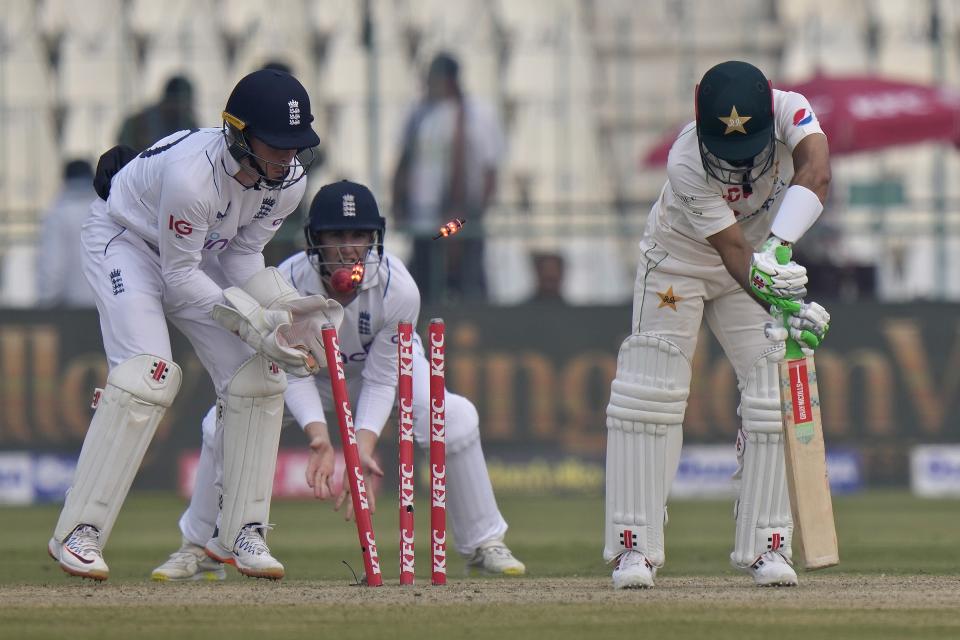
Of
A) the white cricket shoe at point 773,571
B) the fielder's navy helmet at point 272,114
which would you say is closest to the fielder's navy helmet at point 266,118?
the fielder's navy helmet at point 272,114

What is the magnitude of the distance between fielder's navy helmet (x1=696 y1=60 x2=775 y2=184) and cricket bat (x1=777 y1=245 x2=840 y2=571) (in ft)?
2.01

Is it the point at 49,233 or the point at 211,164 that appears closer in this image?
the point at 211,164

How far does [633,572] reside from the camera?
674 centimetres

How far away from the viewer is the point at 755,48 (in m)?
15.8

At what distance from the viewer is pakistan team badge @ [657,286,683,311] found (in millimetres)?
6945

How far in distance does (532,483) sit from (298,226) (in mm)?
2616

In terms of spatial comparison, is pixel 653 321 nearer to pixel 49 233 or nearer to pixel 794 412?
pixel 794 412

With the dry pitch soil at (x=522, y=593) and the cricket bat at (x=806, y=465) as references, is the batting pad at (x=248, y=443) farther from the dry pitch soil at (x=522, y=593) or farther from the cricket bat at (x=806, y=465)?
the cricket bat at (x=806, y=465)

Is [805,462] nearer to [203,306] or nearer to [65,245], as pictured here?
[203,306]

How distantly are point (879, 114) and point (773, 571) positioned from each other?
851cm

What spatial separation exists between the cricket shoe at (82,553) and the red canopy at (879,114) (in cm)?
841

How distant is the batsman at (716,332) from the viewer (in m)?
6.62

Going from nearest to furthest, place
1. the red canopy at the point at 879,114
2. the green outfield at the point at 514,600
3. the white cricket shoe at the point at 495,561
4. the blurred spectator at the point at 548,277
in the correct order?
the green outfield at the point at 514,600 → the white cricket shoe at the point at 495,561 → the blurred spectator at the point at 548,277 → the red canopy at the point at 879,114

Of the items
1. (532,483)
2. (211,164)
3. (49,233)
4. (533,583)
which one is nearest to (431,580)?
(533,583)
